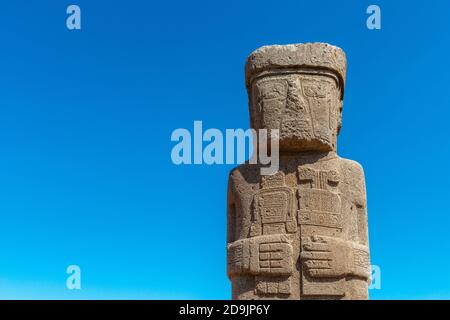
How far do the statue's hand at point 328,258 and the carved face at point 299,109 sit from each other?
144cm

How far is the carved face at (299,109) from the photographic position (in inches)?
363

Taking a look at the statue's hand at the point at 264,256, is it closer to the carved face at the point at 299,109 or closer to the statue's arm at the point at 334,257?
the statue's arm at the point at 334,257

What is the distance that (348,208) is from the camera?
30.8 feet

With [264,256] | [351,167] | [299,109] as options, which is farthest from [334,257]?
[299,109]

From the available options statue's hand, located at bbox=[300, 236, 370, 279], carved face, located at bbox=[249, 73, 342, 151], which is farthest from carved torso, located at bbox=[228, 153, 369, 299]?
carved face, located at bbox=[249, 73, 342, 151]

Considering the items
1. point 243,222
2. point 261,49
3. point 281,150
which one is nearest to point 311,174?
point 281,150

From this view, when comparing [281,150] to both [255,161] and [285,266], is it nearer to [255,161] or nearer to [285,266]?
[255,161]

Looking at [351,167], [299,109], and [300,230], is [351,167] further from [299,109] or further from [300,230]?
[300,230]

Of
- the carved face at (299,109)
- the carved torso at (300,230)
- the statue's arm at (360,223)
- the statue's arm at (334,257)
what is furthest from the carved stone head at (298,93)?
the statue's arm at (334,257)
